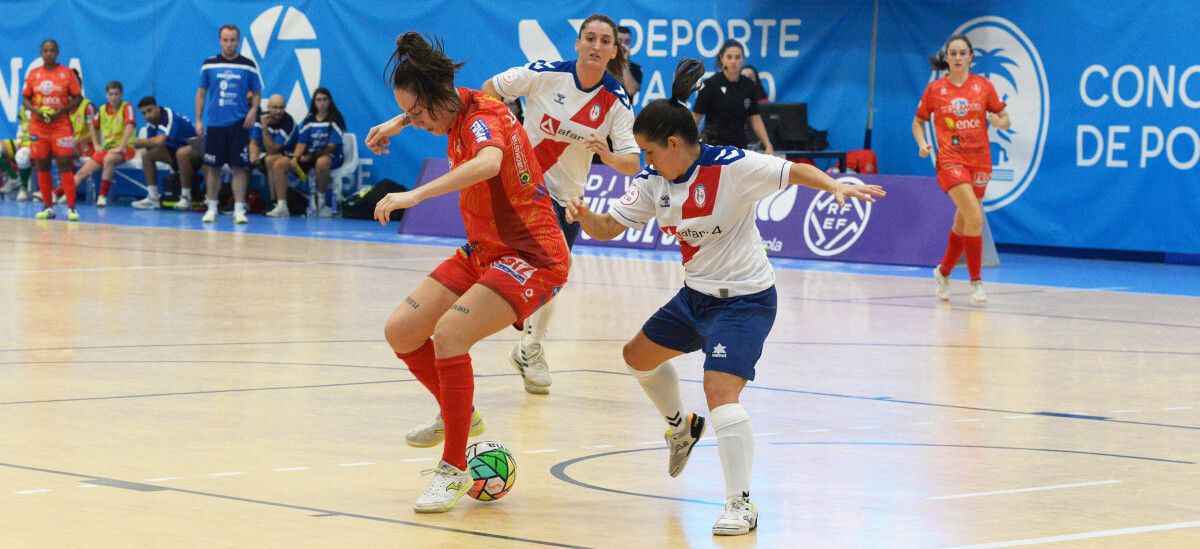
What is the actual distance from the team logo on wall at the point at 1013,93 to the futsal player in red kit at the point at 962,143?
457 centimetres

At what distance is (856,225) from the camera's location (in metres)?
17.7

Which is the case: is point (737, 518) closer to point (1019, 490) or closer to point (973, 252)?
point (1019, 490)

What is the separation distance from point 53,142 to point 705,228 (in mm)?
16778

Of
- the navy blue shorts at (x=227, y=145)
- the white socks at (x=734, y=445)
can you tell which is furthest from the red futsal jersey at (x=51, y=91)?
the white socks at (x=734, y=445)

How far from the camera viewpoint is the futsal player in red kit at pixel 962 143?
1370 centimetres

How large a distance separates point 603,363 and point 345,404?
7.12ft

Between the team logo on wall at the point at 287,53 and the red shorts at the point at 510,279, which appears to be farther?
the team logo on wall at the point at 287,53

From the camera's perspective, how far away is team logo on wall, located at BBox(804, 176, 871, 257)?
17.6m

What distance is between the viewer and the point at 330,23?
23.9 meters

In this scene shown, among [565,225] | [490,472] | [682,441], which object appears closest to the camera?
[490,472]

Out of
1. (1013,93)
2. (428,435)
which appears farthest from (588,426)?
(1013,93)

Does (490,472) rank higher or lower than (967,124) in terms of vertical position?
lower

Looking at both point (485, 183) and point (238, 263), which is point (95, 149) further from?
point (485, 183)

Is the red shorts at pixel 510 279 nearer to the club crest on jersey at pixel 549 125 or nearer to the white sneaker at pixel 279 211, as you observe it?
the club crest on jersey at pixel 549 125
